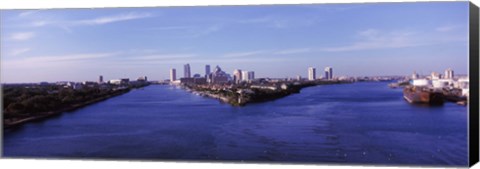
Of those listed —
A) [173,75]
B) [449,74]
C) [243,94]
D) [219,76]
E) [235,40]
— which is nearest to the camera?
[449,74]

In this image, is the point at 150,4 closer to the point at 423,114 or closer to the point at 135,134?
the point at 135,134

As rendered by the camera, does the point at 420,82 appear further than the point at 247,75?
No

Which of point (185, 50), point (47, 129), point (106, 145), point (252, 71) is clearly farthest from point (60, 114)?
point (252, 71)

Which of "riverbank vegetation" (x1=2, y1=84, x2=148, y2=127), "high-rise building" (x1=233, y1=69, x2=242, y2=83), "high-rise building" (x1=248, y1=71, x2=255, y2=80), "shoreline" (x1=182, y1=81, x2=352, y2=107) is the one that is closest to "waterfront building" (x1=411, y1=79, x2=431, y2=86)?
"shoreline" (x1=182, y1=81, x2=352, y2=107)

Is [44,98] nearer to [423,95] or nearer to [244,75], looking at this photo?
[244,75]

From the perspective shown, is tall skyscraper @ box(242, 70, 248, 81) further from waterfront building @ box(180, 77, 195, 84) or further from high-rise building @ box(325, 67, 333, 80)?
high-rise building @ box(325, 67, 333, 80)

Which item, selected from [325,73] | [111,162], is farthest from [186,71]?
[325,73]
